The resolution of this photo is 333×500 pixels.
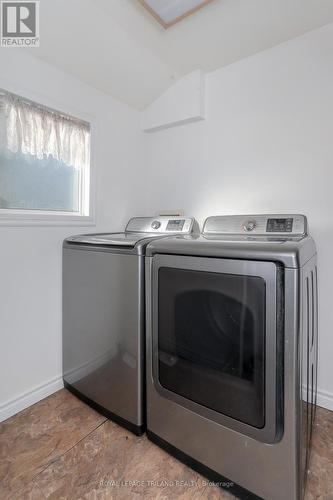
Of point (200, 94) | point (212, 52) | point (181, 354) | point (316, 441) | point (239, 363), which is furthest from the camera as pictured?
point (200, 94)

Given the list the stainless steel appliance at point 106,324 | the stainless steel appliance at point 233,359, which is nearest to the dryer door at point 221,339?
the stainless steel appliance at point 233,359

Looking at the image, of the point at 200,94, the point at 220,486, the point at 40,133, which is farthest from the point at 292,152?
the point at 220,486

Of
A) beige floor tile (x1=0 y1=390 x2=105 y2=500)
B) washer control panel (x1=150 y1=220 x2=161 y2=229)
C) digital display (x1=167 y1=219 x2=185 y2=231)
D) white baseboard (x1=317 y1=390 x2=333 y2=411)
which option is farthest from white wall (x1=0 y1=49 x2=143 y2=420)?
white baseboard (x1=317 y1=390 x2=333 y2=411)

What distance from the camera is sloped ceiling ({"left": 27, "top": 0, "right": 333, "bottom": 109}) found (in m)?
1.42

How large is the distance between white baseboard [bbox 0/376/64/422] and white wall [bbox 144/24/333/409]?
1575 millimetres

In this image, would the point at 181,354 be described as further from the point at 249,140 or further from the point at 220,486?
the point at 249,140

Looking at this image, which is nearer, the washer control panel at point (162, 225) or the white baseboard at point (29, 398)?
the white baseboard at point (29, 398)

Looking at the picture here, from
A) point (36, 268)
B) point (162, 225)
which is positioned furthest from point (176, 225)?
point (36, 268)

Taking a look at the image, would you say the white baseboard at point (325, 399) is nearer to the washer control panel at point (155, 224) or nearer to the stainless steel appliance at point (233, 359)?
the stainless steel appliance at point (233, 359)

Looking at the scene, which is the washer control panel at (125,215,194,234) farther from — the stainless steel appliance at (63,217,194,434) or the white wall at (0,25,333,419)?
the stainless steel appliance at (63,217,194,434)

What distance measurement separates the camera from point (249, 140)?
180 cm

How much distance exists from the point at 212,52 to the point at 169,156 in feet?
2.52

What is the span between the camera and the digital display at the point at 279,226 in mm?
1498

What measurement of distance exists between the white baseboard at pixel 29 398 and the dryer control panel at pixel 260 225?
1433 millimetres
